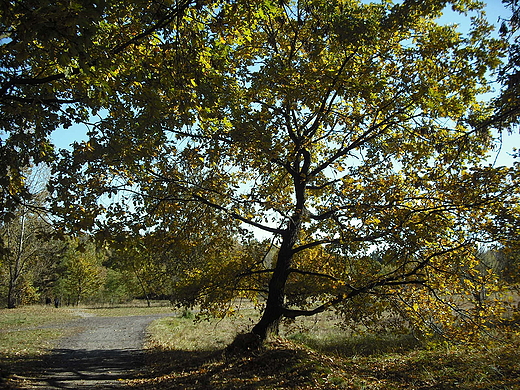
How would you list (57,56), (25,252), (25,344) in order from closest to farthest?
1. (57,56)
2. (25,344)
3. (25,252)

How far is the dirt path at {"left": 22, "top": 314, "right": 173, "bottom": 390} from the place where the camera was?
27.1ft

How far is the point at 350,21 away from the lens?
274 inches

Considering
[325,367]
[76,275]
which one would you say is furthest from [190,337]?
[76,275]

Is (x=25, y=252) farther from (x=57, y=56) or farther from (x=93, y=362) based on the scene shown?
(x=57, y=56)

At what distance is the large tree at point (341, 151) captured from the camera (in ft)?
22.2

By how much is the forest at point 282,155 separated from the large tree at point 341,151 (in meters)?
0.05

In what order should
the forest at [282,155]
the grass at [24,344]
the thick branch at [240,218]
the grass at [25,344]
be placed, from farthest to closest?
1. the grass at [24,344]
2. the grass at [25,344]
3. the thick branch at [240,218]
4. the forest at [282,155]

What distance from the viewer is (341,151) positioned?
32.2 feet

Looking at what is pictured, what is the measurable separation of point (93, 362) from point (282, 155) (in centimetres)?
846

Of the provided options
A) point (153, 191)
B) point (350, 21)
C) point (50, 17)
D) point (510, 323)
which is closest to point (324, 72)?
point (350, 21)

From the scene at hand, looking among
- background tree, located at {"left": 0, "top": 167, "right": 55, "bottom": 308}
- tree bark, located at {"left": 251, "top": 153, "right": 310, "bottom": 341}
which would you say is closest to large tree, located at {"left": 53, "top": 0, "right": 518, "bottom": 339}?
tree bark, located at {"left": 251, "top": 153, "right": 310, "bottom": 341}

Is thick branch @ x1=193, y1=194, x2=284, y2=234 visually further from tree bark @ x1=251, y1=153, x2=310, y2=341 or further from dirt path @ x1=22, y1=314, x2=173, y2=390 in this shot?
dirt path @ x1=22, y1=314, x2=173, y2=390

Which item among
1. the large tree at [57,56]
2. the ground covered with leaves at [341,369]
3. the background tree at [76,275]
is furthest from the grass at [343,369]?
the background tree at [76,275]

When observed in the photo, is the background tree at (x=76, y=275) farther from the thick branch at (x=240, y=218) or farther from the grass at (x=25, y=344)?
the thick branch at (x=240, y=218)
